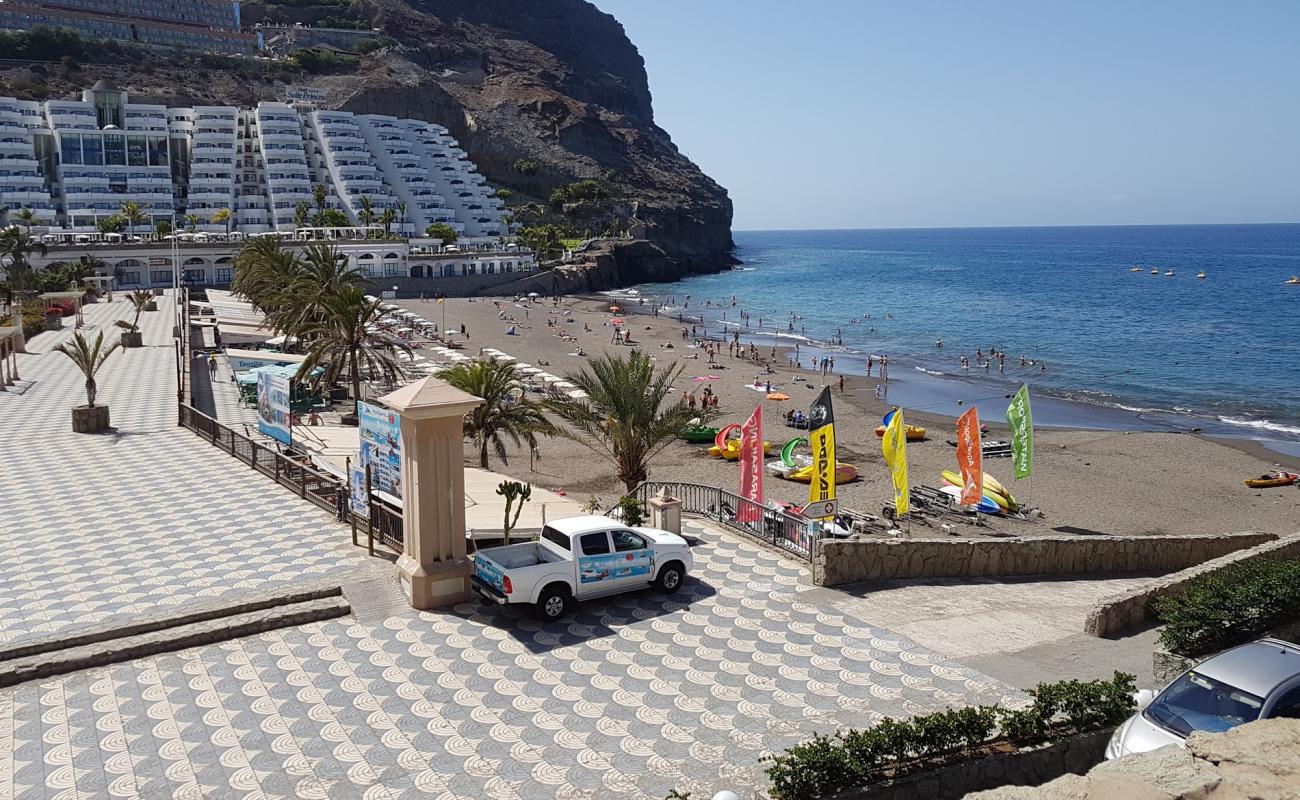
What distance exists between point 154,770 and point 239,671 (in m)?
1.94

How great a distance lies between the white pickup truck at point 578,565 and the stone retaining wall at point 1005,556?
2093 mm

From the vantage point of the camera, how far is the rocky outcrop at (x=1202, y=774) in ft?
15.5

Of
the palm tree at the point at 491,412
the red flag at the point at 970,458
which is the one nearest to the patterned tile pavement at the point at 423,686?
the palm tree at the point at 491,412

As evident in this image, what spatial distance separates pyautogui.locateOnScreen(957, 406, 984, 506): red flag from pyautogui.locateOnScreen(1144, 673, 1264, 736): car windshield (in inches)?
526

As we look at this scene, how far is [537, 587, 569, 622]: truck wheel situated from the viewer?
11.0 m

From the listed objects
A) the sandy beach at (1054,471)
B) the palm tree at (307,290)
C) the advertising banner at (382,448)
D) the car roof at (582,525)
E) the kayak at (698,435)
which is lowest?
the sandy beach at (1054,471)

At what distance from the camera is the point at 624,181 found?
146625mm

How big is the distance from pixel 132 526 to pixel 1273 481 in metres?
30.0

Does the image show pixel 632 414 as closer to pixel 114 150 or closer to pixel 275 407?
pixel 275 407

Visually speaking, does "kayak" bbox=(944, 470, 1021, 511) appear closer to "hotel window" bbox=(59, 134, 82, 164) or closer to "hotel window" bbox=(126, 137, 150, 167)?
"hotel window" bbox=(126, 137, 150, 167)

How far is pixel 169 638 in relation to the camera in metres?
10.3

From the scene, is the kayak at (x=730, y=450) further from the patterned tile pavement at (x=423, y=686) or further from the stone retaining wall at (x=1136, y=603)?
the stone retaining wall at (x=1136, y=603)

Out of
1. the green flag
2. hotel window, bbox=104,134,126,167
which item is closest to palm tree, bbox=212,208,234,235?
hotel window, bbox=104,134,126,167

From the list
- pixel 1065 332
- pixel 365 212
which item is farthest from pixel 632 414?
pixel 365 212
